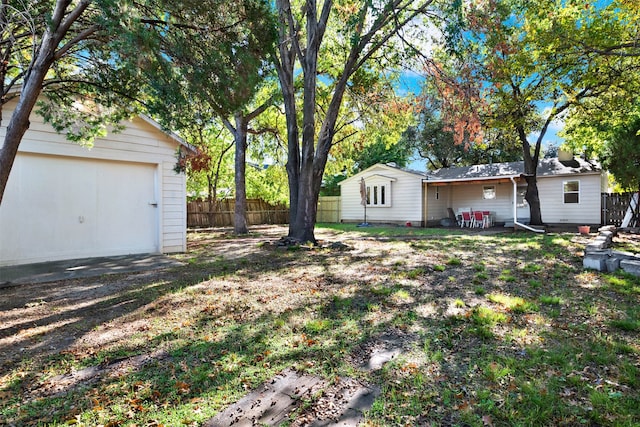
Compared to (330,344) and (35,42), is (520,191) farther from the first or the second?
(35,42)

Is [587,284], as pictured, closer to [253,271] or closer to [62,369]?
[253,271]

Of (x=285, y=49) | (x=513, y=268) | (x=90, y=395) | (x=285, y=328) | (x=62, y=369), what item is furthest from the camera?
(x=285, y=49)

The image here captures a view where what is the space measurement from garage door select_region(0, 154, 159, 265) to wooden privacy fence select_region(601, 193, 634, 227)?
16805mm

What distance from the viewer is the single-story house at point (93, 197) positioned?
20.6ft

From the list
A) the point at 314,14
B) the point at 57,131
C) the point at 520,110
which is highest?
the point at 314,14

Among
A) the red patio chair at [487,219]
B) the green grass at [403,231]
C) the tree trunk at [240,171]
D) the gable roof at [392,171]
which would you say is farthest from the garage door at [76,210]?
the red patio chair at [487,219]

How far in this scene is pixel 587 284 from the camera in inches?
187

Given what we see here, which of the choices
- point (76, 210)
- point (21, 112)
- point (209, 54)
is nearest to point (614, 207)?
point (209, 54)

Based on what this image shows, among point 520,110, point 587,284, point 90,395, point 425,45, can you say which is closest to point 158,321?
point 90,395

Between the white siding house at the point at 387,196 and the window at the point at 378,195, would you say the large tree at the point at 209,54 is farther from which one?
the window at the point at 378,195

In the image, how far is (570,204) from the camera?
15539 mm

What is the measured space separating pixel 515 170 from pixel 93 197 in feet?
57.4

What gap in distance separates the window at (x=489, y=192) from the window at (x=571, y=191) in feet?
9.96

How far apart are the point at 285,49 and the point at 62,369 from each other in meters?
8.55
